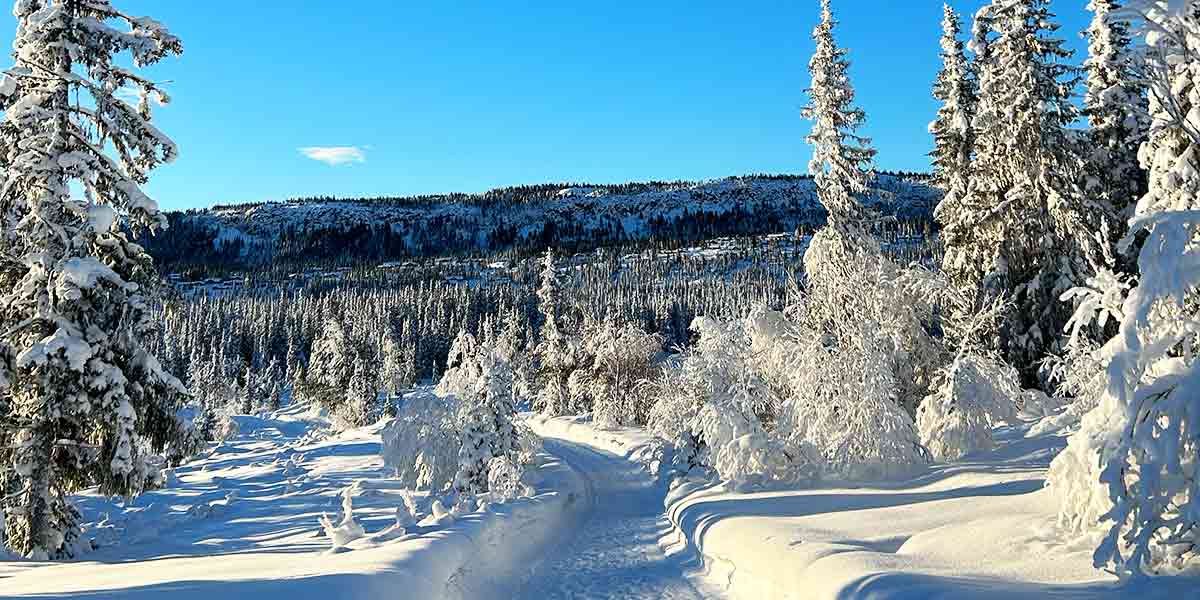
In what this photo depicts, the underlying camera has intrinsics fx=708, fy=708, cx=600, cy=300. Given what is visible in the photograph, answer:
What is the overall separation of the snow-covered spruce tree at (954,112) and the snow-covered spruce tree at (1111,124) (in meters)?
3.61

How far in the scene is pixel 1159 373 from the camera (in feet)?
23.0

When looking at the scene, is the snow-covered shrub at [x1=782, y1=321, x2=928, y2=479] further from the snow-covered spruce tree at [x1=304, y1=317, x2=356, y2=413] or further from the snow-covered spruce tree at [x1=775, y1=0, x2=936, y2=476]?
the snow-covered spruce tree at [x1=304, y1=317, x2=356, y2=413]

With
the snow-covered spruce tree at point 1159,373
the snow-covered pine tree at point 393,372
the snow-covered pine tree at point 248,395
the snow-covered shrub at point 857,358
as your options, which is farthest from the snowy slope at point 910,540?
the snow-covered pine tree at point 248,395

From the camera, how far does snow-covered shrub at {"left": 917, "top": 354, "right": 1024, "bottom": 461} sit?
663 inches

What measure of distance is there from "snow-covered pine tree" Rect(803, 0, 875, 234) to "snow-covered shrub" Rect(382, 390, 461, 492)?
1339 cm

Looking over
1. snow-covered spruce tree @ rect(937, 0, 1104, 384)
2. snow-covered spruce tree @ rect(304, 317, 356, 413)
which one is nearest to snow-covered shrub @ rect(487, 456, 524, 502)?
snow-covered spruce tree @ rect(937, 0, 1104, 384)

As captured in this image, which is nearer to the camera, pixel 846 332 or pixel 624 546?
pixel 624 546

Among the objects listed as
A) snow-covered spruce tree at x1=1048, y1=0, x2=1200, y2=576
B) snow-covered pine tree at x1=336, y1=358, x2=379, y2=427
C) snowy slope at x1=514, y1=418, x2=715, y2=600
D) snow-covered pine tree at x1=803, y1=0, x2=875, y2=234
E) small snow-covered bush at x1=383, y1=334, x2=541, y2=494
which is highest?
snow-covered pine tree at x1=803, y1=0, x2=875, y2=234

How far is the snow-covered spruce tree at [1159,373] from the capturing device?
19.4ft

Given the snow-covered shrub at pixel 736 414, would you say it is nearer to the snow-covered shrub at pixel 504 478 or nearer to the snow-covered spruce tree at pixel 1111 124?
the snow-covered shrub at pixel 504 478

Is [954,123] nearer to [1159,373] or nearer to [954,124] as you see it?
[954,124]

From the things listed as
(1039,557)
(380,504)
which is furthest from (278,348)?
(1039,557)

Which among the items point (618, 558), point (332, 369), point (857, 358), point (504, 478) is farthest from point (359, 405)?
point (618, 558)

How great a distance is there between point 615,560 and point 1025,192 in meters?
17.7
